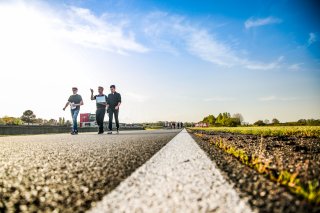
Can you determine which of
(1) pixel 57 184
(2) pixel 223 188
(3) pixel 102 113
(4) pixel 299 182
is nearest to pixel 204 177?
(2) pixel 223 188

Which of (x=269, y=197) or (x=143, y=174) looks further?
(x=143, y=174)

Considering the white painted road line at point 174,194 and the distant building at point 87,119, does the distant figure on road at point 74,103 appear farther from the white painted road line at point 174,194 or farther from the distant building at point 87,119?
the distant building at point 87,119

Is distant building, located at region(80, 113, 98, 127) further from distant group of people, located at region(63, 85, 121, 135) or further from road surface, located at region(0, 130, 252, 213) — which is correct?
road surface, located at region(0, 130, 252, 213)

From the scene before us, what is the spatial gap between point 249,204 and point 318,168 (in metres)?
1.72

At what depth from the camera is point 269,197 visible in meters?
1.83

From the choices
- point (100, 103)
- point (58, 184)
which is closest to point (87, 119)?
point (100, 103)

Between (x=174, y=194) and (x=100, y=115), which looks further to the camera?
(x=100, y=115)

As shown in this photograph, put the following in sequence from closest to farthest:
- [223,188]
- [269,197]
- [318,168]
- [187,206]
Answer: [187,206], [269,197], [223,188], [318,168]

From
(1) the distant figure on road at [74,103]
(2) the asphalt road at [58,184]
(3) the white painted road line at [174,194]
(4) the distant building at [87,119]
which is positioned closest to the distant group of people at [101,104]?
(1) the distant figure on road at [74,103]

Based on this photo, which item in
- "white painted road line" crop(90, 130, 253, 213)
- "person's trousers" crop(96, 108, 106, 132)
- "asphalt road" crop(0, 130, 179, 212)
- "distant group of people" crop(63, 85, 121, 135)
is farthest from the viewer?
"person's trousers" crop(96, 108, 106, 132)

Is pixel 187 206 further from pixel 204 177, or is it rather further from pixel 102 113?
pixel 102 113

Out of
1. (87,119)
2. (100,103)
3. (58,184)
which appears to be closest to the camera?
(58,184)

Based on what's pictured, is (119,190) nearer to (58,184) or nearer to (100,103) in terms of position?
(58,184)

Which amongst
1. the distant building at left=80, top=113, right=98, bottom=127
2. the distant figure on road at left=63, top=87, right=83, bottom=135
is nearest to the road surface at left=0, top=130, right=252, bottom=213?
the distant figure on road at left=63, top=87, right=83, bottom=135
